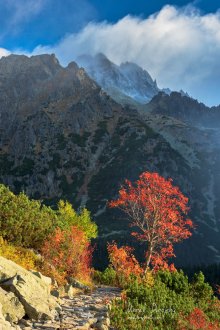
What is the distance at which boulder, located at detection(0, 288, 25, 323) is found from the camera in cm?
1665

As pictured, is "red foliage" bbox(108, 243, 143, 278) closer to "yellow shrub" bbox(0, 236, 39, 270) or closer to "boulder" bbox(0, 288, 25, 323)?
"yellow shrub" bbox(0, 236, 39, 270)

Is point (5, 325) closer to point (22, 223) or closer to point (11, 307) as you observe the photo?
point (11, 307)

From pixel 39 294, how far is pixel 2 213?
518 inches

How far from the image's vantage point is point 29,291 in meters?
19.0

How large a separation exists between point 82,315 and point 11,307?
13.6 ft

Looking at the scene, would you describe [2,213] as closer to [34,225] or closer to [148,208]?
[34,225]

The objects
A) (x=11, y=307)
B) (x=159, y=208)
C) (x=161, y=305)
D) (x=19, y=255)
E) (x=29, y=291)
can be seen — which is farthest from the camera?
(x=159, y=208)

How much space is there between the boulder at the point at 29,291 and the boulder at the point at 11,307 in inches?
19.1

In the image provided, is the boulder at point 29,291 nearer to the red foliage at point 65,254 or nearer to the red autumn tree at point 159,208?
the red foliage at point 65,254

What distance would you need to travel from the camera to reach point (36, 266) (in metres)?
27.7

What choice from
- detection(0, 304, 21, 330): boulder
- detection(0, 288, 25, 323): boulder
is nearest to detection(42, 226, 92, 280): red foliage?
detection(0, 288, 25, 323): boulder

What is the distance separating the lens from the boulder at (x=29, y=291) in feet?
58.7

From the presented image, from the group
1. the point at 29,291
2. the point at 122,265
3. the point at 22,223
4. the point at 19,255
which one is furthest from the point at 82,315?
the point at 122,265

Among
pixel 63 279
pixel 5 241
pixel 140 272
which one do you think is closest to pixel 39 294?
pixel 63 279
